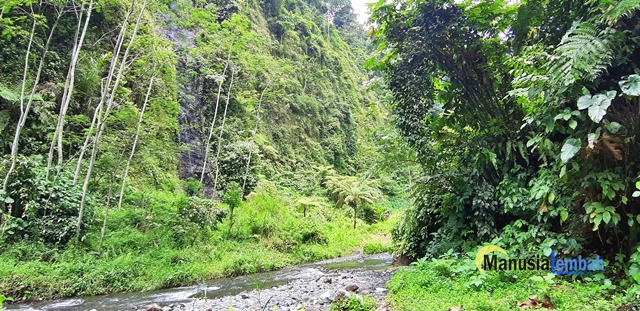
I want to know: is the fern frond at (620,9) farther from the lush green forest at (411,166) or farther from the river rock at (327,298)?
the river rock at (327,298)

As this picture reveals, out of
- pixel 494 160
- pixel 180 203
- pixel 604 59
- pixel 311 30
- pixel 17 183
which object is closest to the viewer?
pixel 604 59

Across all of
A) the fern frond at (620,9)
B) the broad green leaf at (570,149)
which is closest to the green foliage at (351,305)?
the broad green leaf at (570,149)

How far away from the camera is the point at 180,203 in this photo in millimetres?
11672

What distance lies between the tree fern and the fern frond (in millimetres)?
206

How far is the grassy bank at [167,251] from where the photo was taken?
305 inches

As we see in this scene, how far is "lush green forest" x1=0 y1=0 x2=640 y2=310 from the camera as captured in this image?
4.32m

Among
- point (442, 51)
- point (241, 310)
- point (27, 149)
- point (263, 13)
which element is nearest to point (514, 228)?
point (442, 51)

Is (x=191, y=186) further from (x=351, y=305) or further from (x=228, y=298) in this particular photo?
(x=351, y=305)

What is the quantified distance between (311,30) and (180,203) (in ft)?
98.6

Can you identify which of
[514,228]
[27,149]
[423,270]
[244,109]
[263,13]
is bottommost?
[423,270]

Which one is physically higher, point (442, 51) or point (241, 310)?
point (442, 51)

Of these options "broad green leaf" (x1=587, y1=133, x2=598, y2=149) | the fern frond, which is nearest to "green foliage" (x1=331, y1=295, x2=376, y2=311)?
"broad green leaf" (x1=587, y1=133, x2=598, y2=149)

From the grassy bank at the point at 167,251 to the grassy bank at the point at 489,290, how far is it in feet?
8.71

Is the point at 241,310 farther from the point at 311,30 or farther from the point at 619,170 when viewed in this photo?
the point at 311,30
